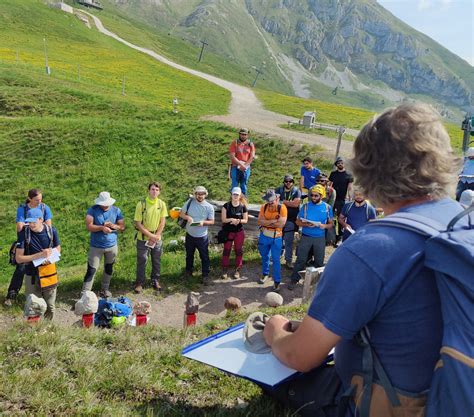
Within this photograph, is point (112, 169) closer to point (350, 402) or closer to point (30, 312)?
point (30, 312)

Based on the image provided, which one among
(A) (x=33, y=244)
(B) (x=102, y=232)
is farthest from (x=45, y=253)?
(B) (x=102, y=232)

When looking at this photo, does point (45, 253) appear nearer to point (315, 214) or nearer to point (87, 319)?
point (87, 319)

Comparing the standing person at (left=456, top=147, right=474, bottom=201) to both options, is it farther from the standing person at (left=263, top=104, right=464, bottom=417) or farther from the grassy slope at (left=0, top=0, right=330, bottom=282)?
the standing person at (left=263, top=104, right=464, bottom=417)

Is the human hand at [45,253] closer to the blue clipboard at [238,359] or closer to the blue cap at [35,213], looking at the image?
the blue cap at [35,213]

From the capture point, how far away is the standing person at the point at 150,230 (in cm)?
1008

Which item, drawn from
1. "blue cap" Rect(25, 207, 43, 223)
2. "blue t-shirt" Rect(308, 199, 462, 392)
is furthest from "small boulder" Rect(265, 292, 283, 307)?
"blue t-shirt" Rect(308, 199, 462, 392)

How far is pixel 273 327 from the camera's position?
2.70 m

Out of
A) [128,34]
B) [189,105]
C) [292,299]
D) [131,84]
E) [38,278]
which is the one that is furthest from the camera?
[128,34]

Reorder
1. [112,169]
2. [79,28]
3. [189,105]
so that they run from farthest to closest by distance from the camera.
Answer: [79,28] → [189,105] → [112,169]

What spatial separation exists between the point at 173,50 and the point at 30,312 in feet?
403

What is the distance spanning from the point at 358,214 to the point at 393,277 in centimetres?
829

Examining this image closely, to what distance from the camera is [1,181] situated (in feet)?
57.7

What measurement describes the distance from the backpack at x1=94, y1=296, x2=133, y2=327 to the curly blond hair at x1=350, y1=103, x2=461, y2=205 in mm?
6637

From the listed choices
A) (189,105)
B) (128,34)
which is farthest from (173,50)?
(189,105)
